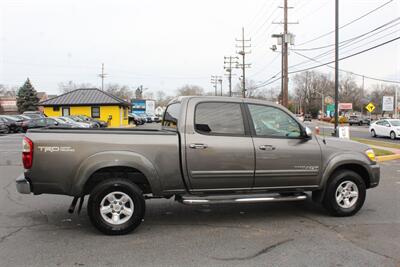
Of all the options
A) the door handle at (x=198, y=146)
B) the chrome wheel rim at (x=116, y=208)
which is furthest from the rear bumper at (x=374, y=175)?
the chrome wheel rim at (x=116, y=208)

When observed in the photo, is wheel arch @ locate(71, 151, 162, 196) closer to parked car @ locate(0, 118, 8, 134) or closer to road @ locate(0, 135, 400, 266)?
road @ locate(0, 135, 400, 266)

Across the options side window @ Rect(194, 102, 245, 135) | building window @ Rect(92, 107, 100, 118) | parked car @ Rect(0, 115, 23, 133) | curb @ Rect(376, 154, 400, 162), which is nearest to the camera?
side window @ Rect(194, 102, 245, 135)

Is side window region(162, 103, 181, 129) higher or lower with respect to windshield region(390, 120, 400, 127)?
higher

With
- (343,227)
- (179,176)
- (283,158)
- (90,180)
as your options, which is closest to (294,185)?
(283,158)

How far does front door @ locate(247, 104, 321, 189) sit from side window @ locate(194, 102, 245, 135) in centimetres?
22

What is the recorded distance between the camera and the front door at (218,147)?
5.61 m

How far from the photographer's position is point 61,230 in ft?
18.3

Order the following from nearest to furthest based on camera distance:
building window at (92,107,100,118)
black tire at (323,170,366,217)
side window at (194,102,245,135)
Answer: side window at (194,102,245,135) → black tire at (323,170,366,217) → building window at (92,107,100,118)

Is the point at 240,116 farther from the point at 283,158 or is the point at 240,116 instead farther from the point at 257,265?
the point at 257,265

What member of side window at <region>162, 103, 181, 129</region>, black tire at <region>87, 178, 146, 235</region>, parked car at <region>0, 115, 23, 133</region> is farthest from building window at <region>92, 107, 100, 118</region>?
black tire at <region>87, 178, 146, 235</region>

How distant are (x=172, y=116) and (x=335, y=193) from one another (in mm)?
2864

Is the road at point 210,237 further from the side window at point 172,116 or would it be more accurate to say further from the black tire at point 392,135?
the black tire at point 392,135

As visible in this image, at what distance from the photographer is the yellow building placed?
49312 mm

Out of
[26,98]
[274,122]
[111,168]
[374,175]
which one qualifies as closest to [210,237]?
[111,168]
